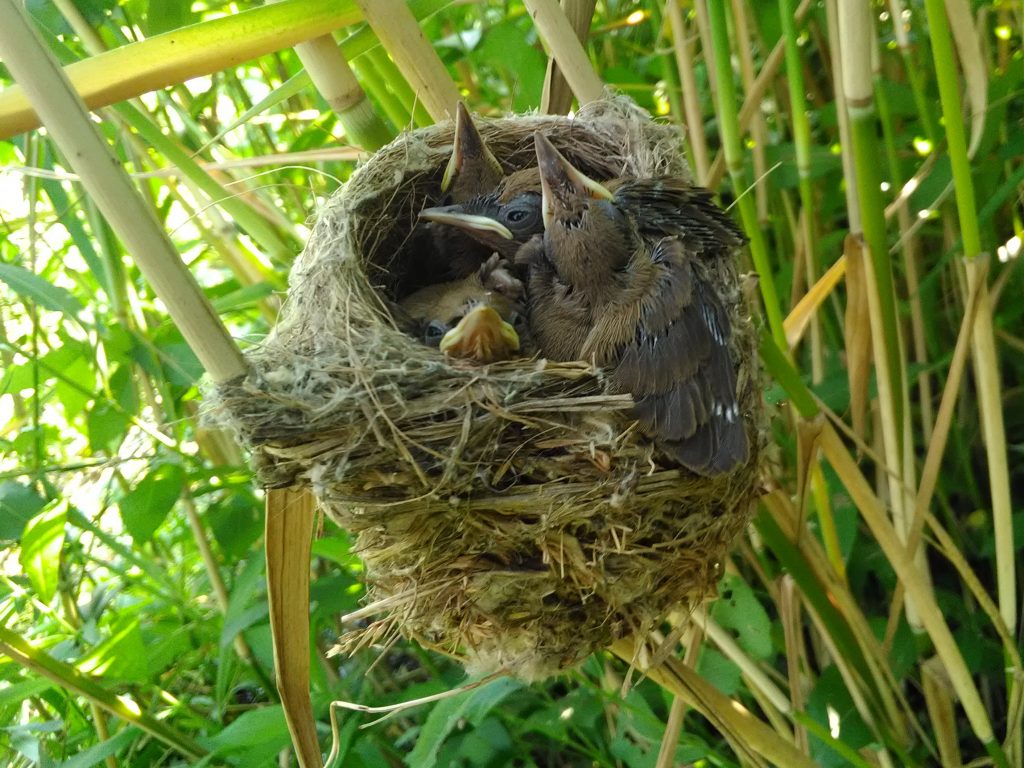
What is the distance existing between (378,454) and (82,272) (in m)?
1.07

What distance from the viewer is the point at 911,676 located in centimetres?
141

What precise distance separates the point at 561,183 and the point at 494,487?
53cm

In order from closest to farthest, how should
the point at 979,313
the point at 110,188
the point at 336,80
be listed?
the point at 110,188, the point at 336,80, the point at 979,313

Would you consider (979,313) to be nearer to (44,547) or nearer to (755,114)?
(755,114)

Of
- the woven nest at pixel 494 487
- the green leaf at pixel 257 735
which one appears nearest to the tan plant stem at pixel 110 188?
the woven nest at pixel 494 487

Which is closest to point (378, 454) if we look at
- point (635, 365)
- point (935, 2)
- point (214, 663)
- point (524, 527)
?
point (524, 527)

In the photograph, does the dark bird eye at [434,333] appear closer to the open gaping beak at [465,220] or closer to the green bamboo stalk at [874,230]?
the open gaping beak at [465,220]

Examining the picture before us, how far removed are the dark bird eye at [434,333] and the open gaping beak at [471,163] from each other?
0.23 metres

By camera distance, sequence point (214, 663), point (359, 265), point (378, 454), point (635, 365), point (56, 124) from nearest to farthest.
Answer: point (56, 124)
point (378, 454)
point (635, 365)
point (359, 265)
point (214, 663)

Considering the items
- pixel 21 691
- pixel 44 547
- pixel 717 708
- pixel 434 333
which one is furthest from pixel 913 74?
pixel 21 691

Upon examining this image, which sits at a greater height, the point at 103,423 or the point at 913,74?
the point at 103,423

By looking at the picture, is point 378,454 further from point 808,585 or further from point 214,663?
point 214,663

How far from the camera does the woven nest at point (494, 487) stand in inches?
30.0

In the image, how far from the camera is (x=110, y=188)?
21.9 inches
